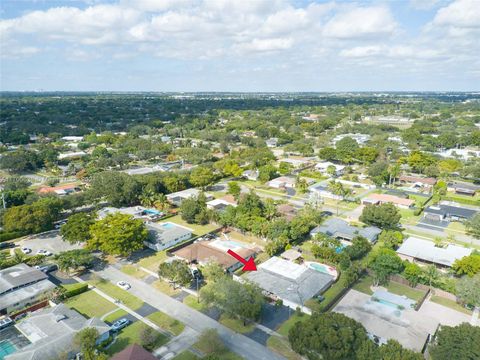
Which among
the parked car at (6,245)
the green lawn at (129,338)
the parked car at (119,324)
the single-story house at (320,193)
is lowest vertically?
the parked car at (6,245)

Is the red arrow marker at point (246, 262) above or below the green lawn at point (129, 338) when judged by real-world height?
above

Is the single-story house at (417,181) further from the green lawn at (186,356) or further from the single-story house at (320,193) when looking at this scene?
the green lawn at (186,356)

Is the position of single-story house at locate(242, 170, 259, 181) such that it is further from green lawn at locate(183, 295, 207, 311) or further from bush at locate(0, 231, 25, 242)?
green lawn at locate(183, 295, 207, 311)

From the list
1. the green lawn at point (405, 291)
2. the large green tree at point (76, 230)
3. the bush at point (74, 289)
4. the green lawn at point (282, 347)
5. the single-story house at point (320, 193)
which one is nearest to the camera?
the green lawn at point (282, 347)

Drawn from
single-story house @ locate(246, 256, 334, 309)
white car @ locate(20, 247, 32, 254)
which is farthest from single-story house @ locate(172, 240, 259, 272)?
white car @ locate(20, 247, 32, 254)

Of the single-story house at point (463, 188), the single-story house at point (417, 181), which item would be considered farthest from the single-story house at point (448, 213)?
the single-story house at point (417, 181)

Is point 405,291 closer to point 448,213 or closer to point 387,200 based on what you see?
point 448,213

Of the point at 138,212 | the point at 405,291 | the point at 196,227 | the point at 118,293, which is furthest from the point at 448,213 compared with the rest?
the point at 118,293

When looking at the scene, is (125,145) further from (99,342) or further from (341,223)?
(99,342)
